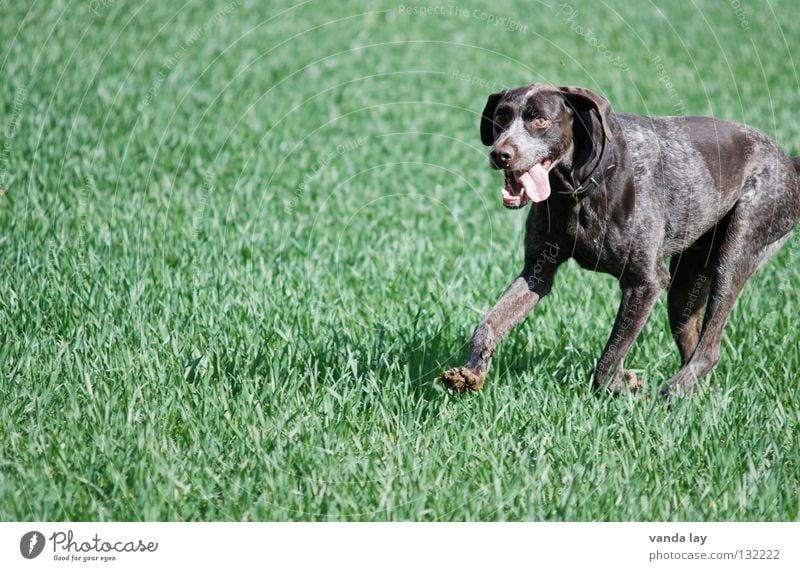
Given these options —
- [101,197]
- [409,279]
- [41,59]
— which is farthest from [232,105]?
[409,279]

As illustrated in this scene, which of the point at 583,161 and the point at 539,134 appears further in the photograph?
the point at 583,161

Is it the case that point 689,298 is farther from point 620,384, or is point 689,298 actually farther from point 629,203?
point 629,203

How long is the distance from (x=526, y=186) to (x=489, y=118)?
26.1 inches

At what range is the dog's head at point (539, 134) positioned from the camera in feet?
16.1

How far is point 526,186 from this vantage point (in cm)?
493

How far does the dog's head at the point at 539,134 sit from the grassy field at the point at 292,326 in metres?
1.25

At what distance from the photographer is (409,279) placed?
24.3ft

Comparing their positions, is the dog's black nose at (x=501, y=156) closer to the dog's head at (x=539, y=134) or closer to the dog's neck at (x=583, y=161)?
the dog's head at (x=539, y=134)

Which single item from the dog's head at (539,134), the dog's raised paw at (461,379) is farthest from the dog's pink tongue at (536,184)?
the dog's raised paw at (461,379)

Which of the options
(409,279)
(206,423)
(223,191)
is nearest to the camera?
(206,423)

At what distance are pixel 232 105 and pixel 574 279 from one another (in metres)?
5.65

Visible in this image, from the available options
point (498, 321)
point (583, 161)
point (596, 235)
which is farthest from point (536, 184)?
point (498, 321)

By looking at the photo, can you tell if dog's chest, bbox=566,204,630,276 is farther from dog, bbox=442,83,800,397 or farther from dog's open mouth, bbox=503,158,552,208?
dog's open mouth, bbox=503,158,552,208
